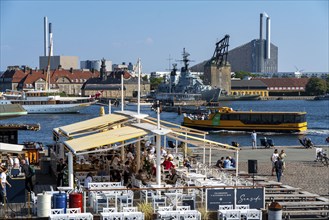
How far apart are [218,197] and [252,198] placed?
0.76m

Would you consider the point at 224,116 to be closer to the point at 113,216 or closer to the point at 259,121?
the point at 259,121

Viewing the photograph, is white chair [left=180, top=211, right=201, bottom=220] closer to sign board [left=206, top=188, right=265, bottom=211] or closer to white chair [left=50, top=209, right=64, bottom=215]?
sign board [left=206, top=188, right=265, bottom=211]

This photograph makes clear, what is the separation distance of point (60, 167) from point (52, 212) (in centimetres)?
434

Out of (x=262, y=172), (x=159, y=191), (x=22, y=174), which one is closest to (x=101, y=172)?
(x=22, y=174)

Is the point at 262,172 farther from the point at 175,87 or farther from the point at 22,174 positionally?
the point at 175,87

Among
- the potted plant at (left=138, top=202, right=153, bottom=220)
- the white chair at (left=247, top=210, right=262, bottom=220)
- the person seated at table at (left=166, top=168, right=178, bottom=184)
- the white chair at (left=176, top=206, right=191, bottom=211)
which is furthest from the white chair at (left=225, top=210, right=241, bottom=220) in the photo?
the person seated at table at (left=166, top=168, right=178, bottom=184)

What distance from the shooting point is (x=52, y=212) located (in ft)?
49.3

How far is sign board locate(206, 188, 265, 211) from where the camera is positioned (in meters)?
15.9

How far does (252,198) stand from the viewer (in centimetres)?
Answer: 1622

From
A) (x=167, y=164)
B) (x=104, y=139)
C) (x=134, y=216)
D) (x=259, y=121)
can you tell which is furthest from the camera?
(x=259, y=121)

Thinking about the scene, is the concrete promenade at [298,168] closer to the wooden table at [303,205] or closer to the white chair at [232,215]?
the wooden table at [303,205]

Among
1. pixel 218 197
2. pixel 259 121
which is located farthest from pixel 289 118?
pixel 218 197

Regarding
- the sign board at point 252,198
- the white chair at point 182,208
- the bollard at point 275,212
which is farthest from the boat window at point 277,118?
the white chair at point 182,208

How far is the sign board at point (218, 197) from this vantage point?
1589 centimetres
